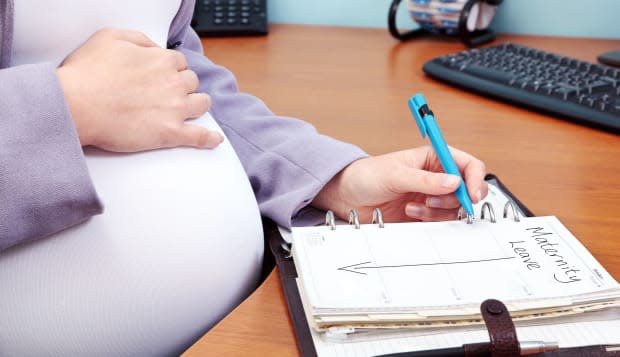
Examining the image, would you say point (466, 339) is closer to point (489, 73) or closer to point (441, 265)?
point (441, 265)

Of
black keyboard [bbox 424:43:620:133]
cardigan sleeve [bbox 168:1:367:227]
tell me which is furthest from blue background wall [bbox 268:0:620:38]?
cardigan sleeve [bbox 168:1:367:227]

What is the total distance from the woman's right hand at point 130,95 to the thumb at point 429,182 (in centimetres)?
17

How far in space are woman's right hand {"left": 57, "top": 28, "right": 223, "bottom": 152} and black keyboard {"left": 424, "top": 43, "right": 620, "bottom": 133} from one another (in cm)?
50

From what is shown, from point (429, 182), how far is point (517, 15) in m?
0.86

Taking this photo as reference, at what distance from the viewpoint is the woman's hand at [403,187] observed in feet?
1.87

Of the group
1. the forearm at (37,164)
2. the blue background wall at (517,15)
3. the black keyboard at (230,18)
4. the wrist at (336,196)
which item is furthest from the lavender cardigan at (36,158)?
the blue background wall at (517,15)

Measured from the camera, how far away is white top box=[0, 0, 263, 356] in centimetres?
47

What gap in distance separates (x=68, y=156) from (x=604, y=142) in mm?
632

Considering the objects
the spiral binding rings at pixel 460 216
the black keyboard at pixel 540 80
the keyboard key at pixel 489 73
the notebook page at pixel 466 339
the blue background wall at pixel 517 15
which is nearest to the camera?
the notebook page at pixel 466 339

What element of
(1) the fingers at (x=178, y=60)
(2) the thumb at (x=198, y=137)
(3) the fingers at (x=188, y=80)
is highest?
(1) the fingers at (x=178, y=60)

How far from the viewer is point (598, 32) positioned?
4.12 ft

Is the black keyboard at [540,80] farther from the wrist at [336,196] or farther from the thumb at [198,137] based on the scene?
the thumb at [198,137]

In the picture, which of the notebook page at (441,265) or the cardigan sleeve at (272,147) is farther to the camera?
the cardigan sleeve at (272,147)

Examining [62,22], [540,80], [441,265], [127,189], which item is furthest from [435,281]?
[540,80]
